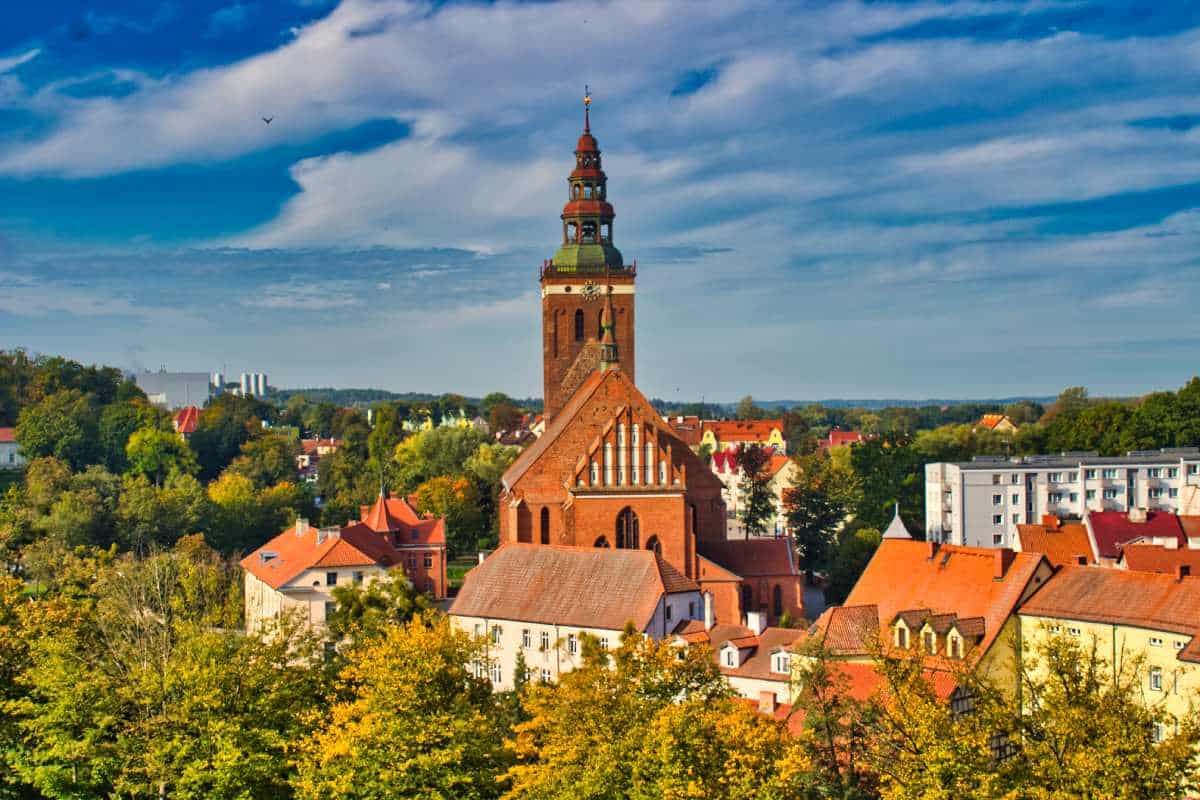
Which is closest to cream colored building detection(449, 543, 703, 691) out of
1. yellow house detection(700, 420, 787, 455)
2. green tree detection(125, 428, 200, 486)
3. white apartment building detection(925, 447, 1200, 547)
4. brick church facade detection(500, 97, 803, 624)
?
brick church facade detection(500, 97, 803, 624)

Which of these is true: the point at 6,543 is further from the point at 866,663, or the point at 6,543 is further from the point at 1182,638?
the point at 1182,638

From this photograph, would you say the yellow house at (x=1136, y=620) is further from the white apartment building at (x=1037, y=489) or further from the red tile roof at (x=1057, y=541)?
the white apartment building at (x=1037, y=489)

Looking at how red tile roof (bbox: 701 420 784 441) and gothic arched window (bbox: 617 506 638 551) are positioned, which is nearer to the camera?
gothic arched window (bbox: 617 506 638 551)

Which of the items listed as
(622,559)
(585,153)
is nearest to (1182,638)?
(622,559)

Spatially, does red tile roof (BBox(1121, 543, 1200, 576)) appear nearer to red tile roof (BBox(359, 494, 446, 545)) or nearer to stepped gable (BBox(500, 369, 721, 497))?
stepped gable (BBox(500, 369, 721, 497))

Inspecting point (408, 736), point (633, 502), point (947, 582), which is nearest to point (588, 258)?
point (633, 502)

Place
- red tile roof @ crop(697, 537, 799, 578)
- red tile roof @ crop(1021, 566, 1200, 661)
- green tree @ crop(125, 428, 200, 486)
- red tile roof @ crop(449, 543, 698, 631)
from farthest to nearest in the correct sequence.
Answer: green tree @ crop(125, 428, 200, 486)
red tile roof @ crop(697, 537, 799, 578)
red tile roof @ crop(449, 543, 698, 631)
red tile roof @ crop(1021, 566, 1200, 661)
